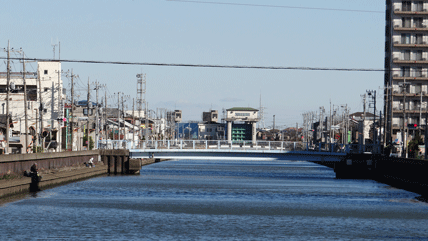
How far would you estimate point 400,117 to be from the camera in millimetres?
113438

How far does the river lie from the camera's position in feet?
97.1

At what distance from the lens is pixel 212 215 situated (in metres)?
37.3

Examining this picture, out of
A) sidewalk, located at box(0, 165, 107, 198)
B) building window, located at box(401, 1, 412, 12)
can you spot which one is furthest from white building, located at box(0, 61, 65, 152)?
building window, located at box(401, 1, 412, 12)

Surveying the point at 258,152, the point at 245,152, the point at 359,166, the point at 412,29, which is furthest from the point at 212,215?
the point at 412,29

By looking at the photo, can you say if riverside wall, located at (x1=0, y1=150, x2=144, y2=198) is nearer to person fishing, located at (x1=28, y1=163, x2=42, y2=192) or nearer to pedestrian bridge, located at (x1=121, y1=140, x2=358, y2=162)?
person fishing, located at (x1=28, y1=163, x2=42, y2=192)

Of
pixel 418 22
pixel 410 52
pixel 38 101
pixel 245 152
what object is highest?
pixel 418 22

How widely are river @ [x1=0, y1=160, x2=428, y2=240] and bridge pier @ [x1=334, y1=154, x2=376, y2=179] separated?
18476 mm

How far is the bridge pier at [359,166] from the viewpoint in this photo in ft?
244

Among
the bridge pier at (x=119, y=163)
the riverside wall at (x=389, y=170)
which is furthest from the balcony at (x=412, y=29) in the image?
the bridge pier at (x=119, y=163)

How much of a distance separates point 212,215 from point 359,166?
41.2 meters

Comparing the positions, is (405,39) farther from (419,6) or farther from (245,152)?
(245,152)

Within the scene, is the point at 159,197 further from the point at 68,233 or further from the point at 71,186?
the point at 68,233

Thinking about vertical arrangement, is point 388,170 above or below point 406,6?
below

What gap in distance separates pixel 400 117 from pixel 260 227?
284 ft
